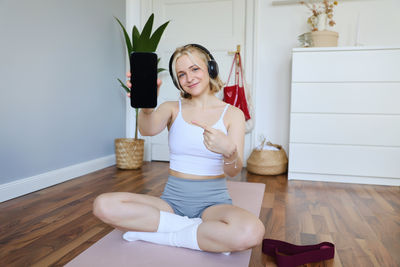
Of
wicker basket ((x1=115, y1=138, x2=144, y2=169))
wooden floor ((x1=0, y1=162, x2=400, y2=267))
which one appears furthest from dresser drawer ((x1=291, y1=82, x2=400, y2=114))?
wicker basket ((x1=115, y1=138, x2=144, y2=169))

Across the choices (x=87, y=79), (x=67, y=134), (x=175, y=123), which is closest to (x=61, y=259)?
(x=175, y=123)

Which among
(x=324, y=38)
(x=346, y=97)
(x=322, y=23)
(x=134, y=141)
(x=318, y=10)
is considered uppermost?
(x=318, y=10)

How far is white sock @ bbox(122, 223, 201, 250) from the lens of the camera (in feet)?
3.78

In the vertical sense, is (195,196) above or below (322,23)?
below

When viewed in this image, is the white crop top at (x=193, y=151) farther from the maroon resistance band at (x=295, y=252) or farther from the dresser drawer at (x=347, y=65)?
the dresser drawer at (x=347, y=65)

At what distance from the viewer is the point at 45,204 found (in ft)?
6.26

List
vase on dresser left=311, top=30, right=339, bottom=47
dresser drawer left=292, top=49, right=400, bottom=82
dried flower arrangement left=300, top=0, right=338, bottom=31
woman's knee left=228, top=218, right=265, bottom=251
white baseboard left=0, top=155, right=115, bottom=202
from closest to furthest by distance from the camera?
woman's knee left=228, top=218, right=265, bottom=251 < white baseboard left=0, top=155, right=115, bottom=202 < dresser drawer left=292, top=49, right=400, bottom=82 < vase on dresser left=311, top=30, right=339, bottom=47 < dried flower arrangement left=300, top=0, right=338, bottom=31

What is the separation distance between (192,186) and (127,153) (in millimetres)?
1793

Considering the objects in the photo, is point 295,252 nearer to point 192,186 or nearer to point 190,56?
point 192,186

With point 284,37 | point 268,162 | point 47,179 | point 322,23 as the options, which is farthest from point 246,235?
point 284,37

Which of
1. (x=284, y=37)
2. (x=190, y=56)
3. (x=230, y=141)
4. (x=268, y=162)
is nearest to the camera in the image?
(x=230, y=141)

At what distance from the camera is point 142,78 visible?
1.04m

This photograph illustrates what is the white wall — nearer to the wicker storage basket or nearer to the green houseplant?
the wicker storage basket

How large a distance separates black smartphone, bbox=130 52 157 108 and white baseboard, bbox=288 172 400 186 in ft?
6.54
